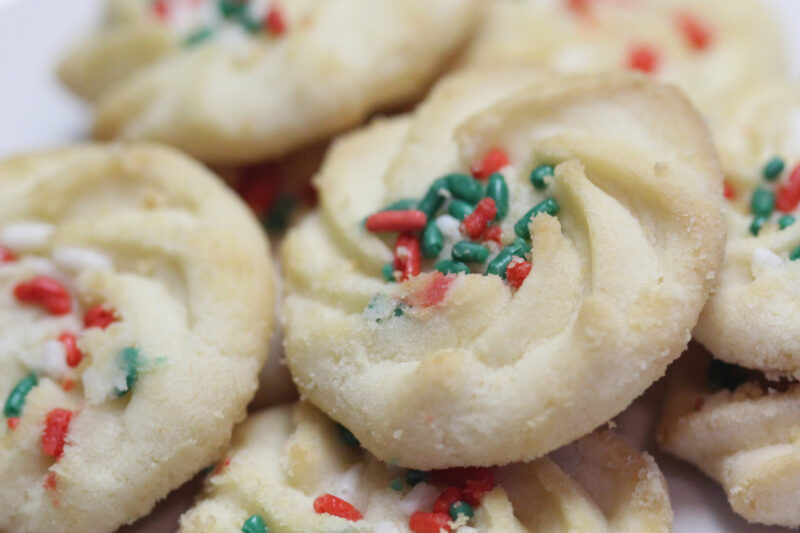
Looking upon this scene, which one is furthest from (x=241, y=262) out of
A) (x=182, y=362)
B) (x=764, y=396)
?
(x=764, y=396)

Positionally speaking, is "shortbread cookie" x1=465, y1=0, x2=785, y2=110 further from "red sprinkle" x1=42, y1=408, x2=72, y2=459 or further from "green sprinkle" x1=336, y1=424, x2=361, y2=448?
"red sprinkle" x1=42, y1=408, x2=72, y2=459

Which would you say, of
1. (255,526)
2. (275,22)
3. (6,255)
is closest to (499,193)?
(255,526)

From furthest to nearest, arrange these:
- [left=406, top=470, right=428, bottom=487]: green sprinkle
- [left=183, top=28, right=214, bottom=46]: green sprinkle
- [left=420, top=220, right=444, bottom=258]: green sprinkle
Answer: [left=183, top=28, right=214, bottom=46]: green sprinkle < [left=420, top=220, right=444, bottom=258]: green sprinkle < [left=406, top=470, right=428, bottom=487]: green sprinkle

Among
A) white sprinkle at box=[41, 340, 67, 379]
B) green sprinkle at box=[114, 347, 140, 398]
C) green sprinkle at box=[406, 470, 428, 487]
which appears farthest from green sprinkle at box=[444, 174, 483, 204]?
white sprinkle at box=[41, 340, 67, 379]

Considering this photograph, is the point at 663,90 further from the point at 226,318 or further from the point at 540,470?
the point at 226,318

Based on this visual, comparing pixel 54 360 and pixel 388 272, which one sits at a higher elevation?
pixel 388 272

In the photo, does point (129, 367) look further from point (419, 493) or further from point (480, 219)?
point (480, 219)
